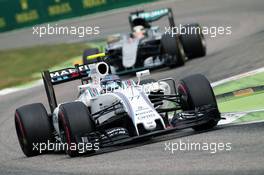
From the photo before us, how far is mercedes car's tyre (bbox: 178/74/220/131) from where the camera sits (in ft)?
39.8

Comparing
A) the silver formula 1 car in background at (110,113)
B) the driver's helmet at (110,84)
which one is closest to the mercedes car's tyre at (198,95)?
the silver formula 1 car in background at (110,113)

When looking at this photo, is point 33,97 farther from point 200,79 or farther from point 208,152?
point 208,152

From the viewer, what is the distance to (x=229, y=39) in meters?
26.4

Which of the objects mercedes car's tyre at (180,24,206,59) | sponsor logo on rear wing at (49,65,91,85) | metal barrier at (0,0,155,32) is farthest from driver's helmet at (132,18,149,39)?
metal barrier at (0,0,155,32)

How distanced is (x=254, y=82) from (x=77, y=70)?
401 cm

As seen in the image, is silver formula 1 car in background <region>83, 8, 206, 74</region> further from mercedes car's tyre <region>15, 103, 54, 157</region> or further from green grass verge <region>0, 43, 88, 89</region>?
mercedes car's tyre <region>15, 103, 54, 157</region>

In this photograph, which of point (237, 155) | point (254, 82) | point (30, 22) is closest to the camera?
point (237, 155)

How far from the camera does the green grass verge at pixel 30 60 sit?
2623cm

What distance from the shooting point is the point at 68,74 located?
1366 cm

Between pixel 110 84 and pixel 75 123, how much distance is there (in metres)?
1.49

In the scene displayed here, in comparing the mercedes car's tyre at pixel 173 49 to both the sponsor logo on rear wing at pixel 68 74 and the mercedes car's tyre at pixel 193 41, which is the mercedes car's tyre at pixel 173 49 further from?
the sponsor logo on rear wing at pixel 68 74

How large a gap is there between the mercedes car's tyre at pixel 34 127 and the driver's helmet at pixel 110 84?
97 cm

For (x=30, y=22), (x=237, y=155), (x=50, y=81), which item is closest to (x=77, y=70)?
(x=50, y=81)

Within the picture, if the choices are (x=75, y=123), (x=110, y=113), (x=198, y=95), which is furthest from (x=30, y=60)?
(x=75, y=123)
